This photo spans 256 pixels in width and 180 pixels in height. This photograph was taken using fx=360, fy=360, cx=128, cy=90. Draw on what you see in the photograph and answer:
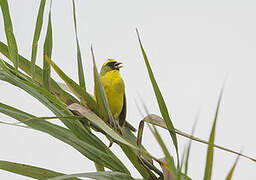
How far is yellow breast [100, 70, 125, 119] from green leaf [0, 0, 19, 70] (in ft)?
2.18

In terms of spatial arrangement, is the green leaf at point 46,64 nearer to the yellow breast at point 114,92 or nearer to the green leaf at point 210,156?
the green leaf at point 210,156

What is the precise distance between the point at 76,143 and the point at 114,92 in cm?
80

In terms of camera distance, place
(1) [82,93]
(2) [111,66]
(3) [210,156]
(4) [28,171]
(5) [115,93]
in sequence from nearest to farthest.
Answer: (3) [210,156], (4) [28,171], (1) [82,93], (5) [115,93], (2) [111,66]

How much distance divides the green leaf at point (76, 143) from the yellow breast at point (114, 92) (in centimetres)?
73

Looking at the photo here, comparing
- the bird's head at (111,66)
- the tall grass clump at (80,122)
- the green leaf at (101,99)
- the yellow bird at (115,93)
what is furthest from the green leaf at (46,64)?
the bird's head at (111,66)

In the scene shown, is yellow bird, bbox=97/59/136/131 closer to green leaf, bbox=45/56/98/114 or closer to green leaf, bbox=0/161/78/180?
green leaf, bbox=45/56/98/114

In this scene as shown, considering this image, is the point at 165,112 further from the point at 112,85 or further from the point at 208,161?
the point at 112,85

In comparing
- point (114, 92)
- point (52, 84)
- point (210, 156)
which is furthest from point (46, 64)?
point (114, 92)

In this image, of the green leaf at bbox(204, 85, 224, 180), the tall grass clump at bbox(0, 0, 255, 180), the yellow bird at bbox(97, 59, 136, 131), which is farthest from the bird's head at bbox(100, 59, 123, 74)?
the green leaf at bbox(204, 85, 224, 180)

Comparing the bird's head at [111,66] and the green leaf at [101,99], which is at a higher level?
the bird's head at [111,66]

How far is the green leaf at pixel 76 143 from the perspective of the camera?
22.4 inches

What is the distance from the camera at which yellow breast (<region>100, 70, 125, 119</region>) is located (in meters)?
1.34

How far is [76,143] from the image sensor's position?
Answer: 574mm

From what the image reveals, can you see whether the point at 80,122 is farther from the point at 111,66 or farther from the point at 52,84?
the point at 111,66
